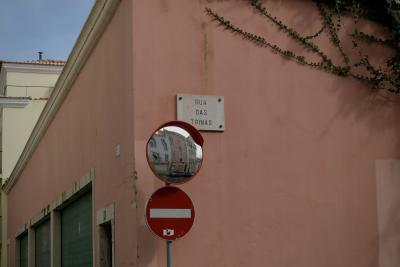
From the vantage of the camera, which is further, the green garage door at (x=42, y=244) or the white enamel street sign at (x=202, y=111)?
the green garage door at (x=42, y=244)

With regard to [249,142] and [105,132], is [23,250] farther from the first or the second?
[249,142]

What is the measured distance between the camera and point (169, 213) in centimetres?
695

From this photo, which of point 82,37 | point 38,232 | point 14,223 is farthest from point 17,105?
point 82,37

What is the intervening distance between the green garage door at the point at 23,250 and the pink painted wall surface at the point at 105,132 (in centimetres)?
557

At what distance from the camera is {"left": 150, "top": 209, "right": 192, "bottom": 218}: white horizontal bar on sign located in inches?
271

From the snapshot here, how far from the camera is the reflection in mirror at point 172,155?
6988mm

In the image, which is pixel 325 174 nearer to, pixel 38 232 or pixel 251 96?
pixel 251 96

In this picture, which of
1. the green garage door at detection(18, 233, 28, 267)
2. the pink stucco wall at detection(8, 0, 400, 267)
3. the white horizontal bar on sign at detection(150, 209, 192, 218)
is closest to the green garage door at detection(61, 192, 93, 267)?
the pink stucco wall at detection(8, 0, 400, 267)

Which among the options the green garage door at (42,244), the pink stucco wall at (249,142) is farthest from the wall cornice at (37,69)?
the pink stucco wall at (249,142)

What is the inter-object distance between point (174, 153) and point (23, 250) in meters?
16.2

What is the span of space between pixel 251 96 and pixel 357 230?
209 cm

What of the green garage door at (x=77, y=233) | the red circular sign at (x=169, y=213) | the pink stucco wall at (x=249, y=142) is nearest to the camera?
the red circular sign at (x=169, y=213)

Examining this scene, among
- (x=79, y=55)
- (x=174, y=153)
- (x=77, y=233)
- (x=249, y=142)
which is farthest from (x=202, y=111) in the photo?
(x=77, y=233)

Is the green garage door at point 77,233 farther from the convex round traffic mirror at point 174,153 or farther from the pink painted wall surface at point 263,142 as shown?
the convex round traffic mirror at point 174,153
